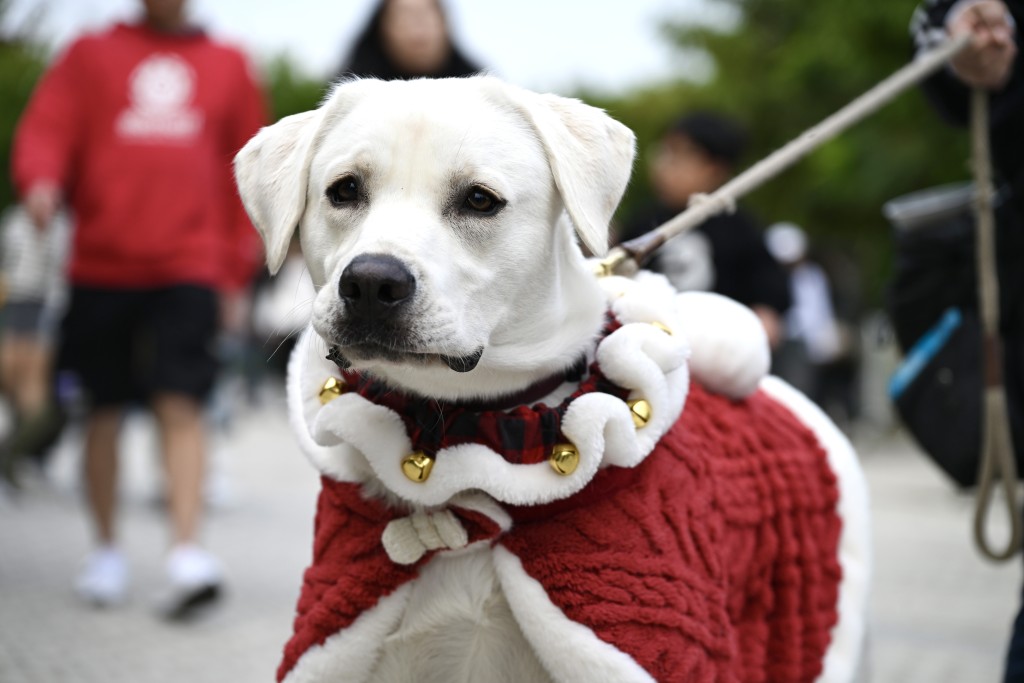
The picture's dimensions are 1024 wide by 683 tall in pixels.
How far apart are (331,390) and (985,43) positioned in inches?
79.2

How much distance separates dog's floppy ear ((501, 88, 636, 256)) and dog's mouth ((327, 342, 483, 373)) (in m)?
0.35

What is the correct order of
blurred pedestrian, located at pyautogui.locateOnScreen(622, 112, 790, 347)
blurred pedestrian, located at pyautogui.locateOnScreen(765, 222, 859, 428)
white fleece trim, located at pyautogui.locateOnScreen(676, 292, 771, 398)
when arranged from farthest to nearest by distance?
blurred pedestrian, located at pyautogui.locateOnScreen(765, 222, 859, 428) → blurred pedestrian, located at pyautogui.locateOnScreen(622, 112, 790, 347) → white fleece trim, located at pyautogui.locateOnScreen(676, 292, 771, 398)

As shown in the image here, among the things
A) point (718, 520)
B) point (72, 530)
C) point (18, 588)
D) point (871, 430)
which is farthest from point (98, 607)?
point (871, 430)

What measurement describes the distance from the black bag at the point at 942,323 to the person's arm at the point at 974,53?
1.01 feet

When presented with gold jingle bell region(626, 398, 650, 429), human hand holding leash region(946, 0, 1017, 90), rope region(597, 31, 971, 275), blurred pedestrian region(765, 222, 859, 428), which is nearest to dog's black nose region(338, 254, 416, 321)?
gold jingle bell region(626, 398, 650, 429)

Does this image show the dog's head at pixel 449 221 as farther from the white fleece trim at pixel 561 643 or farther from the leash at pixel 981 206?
the leash at pixel 981 206

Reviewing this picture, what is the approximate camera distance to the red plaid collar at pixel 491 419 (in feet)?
7.90

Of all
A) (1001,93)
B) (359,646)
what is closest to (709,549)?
(359,646)

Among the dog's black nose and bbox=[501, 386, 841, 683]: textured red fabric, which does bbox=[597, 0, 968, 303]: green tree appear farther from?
the dog's black nose

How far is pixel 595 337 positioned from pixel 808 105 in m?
16.3

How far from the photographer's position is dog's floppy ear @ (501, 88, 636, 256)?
249 cm

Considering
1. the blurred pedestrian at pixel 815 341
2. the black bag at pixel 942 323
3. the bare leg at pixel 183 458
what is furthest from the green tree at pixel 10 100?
the black bag at pixel 942 323

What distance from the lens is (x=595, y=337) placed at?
2.60 m

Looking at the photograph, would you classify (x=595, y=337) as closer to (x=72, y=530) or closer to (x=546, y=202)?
(x=546, y=202)
